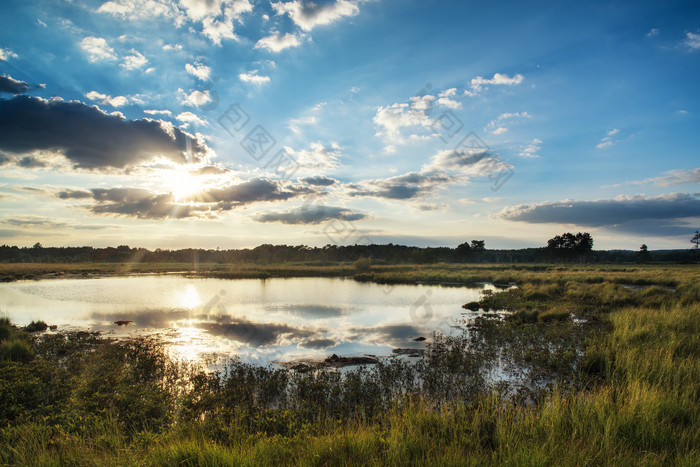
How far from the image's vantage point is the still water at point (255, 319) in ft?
49.0

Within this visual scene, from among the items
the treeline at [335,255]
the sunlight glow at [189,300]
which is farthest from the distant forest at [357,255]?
the sunlight glow at [189,300]

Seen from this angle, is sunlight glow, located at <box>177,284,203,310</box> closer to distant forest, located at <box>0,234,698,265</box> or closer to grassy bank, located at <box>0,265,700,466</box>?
grassy bank, located at <box>0,265,700,466</box>

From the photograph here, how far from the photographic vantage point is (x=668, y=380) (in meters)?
7.52

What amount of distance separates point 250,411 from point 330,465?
12.5ft

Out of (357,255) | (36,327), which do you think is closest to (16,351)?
(36,327)

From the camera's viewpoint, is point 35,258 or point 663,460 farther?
point 35,258

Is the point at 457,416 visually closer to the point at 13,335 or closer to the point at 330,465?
the point at 330,465

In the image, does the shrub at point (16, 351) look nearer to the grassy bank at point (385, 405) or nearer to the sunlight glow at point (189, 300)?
the grassy bank at point (385, 405)

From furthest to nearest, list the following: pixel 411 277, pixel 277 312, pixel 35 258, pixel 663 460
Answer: pixel 35 258, pixel 411 277, pixel 277 312, pixel 663 460

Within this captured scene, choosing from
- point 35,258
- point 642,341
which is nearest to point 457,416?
point 642,341

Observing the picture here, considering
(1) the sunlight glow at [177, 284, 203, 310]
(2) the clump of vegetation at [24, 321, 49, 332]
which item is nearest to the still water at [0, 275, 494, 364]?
(1) the sunlight glow at [177, 284, 203, 310]

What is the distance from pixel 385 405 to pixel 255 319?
15554mm

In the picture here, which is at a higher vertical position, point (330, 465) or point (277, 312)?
point (330, 465)

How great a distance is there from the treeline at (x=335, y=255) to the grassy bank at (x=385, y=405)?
10236 cm
